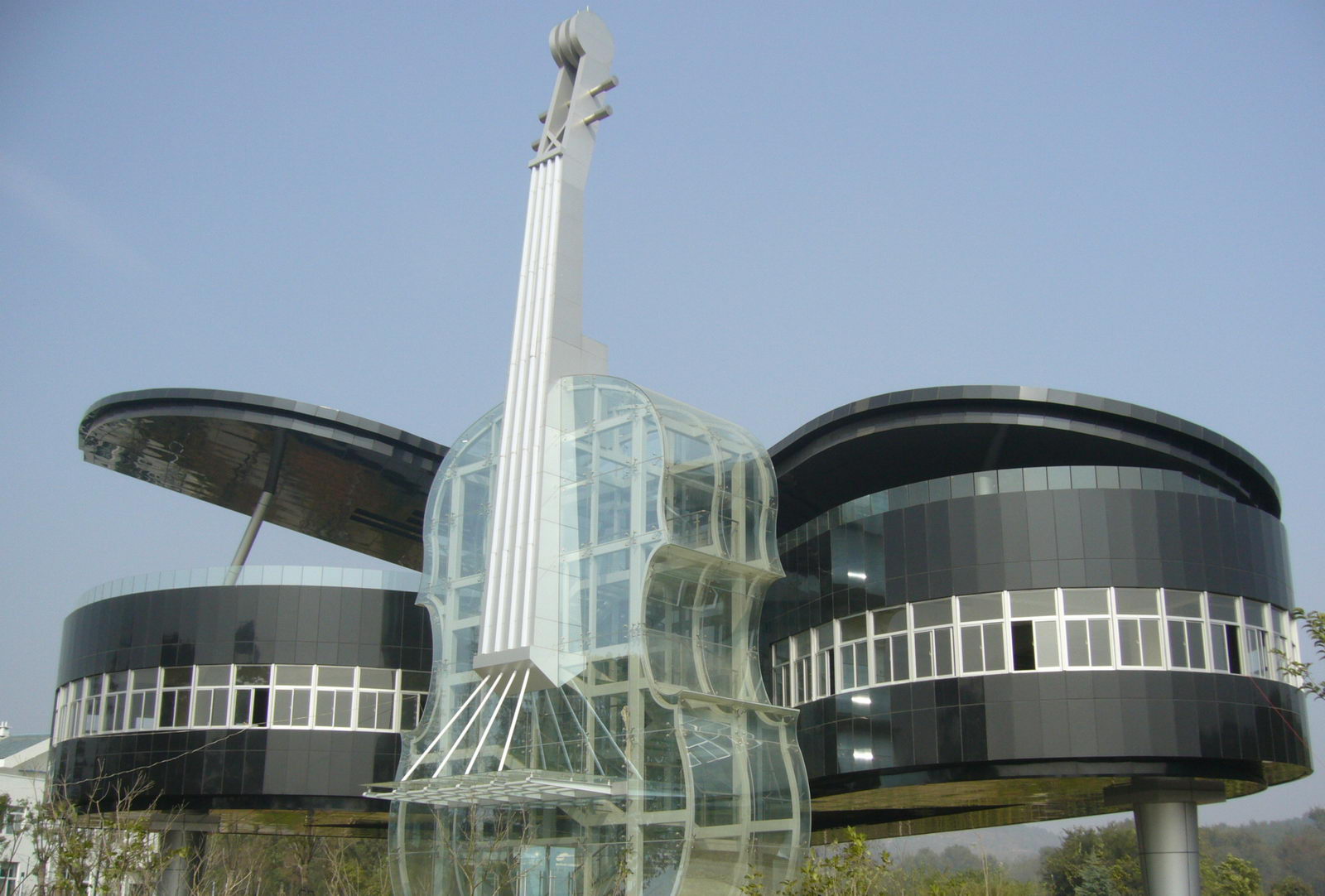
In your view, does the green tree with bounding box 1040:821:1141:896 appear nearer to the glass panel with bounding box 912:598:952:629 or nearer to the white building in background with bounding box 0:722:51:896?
the glass panel with bounding box 912:598:952:629

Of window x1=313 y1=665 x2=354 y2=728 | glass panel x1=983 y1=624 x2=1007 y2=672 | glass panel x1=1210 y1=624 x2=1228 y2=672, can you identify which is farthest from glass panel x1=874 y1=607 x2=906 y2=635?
window x1=313 y1=665 x2=354 y2=728

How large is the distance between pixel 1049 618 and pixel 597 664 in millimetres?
10038

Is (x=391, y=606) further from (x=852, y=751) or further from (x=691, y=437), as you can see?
(x=852, y=751)

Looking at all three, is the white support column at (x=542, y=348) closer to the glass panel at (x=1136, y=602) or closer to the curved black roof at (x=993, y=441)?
the curved black roof at (x=993, y=441)

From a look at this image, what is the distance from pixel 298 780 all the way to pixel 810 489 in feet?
54.5

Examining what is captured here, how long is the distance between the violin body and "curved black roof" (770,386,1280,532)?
2.79 meters

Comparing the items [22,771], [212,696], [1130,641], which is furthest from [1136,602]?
[22,771]

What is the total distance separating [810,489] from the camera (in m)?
37.8

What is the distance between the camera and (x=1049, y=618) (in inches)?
1115

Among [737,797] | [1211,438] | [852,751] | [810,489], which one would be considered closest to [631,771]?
[737,797]

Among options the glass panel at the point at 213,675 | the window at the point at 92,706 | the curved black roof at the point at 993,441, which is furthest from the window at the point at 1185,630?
the window at the point at 92,706

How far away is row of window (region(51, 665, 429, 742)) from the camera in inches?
1460

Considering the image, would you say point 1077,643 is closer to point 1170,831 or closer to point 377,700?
point 1170,831

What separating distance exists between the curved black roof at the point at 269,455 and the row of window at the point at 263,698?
21.1 feet
